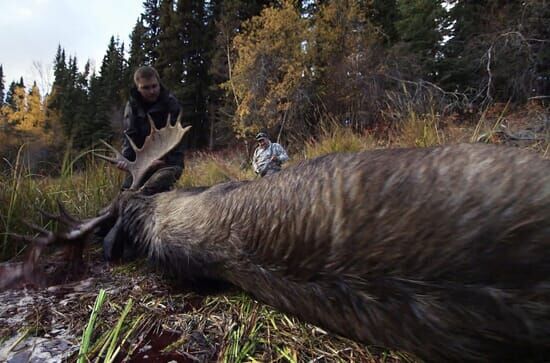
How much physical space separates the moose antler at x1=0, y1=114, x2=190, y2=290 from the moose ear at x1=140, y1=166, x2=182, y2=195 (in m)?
0.21

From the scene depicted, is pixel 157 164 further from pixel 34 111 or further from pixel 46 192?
pixel 34 111

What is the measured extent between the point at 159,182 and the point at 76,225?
762 millimetres

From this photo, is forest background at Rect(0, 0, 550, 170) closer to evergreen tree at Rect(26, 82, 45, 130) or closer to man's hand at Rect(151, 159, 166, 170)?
man's hand at Rect(151, 159, 166, 170)

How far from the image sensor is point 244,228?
5.51 ft

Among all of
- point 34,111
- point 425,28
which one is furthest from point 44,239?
point 34,111

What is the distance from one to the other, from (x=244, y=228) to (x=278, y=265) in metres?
0.31

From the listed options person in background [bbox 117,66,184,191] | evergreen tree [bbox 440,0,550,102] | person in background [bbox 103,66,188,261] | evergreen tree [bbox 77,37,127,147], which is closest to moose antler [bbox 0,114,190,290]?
person in background [bbox 103,66,188,261]

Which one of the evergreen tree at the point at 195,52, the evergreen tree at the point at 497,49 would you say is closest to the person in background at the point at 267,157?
the evergreen tree at the point at 497,49

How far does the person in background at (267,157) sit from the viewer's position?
7.62 metres

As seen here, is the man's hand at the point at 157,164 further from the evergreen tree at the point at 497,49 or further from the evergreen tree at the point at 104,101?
the evergreen tree at the point at 104,101

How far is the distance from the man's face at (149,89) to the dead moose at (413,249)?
327 centimetres

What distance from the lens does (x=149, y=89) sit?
442 cm

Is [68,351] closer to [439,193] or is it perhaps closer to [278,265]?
[278,265]

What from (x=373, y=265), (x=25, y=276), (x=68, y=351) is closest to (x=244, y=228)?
(x=373, y=265)
